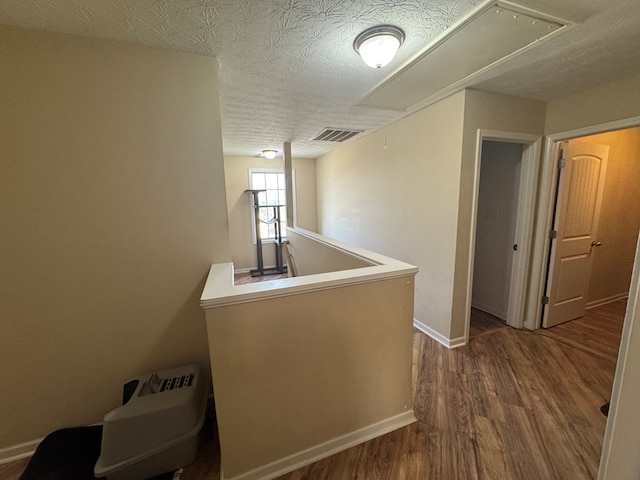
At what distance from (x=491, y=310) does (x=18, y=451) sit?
4.26 metres

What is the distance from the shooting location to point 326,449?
4.78 feet

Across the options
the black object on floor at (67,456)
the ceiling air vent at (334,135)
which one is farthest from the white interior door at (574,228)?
the black object on floor at (67,456)

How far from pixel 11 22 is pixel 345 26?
1673 millimetres

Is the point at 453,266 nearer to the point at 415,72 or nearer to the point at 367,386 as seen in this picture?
the point at 367,386

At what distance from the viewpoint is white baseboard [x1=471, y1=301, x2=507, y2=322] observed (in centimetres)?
299

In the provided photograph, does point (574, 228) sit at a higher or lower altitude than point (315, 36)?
lower

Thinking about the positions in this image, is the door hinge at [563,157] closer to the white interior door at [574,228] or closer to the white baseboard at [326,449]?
the white interior door at [574,228]

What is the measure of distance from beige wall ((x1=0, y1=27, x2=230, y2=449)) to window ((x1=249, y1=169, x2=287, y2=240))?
3515 millimetres

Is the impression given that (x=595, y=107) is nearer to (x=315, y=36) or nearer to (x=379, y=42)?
(x=379, y=42)

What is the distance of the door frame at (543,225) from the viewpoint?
2.43m

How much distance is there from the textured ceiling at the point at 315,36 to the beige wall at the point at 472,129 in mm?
106

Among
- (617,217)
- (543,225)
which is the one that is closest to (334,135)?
(543,225)

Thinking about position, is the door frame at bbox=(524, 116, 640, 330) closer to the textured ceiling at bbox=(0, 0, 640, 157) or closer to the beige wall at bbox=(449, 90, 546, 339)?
the beige wall at bbox=(449, 90, 546, 339)

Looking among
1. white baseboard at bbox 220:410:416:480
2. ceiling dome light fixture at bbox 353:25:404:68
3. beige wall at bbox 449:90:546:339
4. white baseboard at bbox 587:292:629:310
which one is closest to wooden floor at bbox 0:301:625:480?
white baseboard at bbox 220:410:416:480
